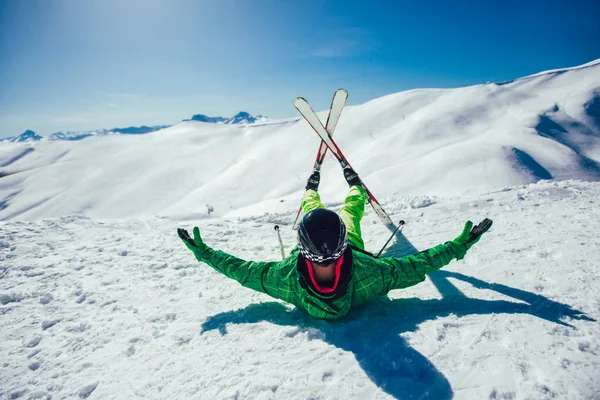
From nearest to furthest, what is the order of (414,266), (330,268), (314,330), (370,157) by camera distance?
(330,268) < (314,330) < (414,266) < (370,157)

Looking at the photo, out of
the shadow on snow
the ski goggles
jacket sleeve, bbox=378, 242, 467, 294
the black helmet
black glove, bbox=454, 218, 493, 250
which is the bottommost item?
the shadow on snow

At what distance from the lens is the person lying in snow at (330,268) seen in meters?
2.70

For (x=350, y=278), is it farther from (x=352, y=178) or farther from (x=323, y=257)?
(x=352, y=178)

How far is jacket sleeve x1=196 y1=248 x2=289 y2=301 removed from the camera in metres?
3.44

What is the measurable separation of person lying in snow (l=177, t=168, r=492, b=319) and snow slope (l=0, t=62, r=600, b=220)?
4.93m

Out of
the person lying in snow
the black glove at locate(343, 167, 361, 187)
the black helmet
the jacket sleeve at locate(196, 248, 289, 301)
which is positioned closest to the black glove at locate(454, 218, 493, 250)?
the person lying in snow

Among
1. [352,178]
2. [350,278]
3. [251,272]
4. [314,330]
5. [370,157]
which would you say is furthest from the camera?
[370,157]

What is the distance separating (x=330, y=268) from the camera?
2836mm

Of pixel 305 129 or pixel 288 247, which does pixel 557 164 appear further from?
pixel 305 129

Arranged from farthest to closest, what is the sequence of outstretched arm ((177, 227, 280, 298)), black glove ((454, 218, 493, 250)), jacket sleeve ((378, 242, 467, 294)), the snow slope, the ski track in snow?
the snow slope, outstretched arm ((177, 227, 280, 298)), black glove ((454, 218, 493, 250)), jacket sleeve ((378, 242, 467, 294)), the ski track in snow

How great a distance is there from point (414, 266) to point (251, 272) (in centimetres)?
190

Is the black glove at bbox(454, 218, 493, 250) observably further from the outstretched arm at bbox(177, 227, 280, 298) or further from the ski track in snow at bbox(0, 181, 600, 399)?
the outstretched arm at bbox(177, 227, 280, 298)

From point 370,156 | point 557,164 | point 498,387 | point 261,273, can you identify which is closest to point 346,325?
point 261,273

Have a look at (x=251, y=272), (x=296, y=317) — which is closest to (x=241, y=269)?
(x=251, y=272)
